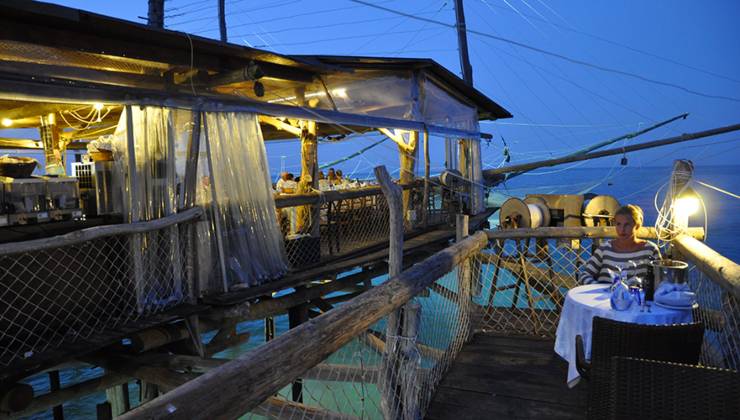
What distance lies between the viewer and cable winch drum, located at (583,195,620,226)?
10.8 meters

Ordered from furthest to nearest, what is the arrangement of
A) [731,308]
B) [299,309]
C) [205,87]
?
[299,309]
[205,87]
[731,308]

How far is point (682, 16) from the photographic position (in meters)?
151

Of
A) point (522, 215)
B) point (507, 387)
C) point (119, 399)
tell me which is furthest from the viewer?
point (522, 215)

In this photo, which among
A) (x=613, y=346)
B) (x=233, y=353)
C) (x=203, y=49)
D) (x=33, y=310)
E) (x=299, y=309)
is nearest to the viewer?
(x=613, y=346)

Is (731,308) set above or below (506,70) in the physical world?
below

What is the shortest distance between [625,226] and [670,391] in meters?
2.62

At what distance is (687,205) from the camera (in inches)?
189

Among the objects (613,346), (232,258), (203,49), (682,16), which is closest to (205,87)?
(203,49)

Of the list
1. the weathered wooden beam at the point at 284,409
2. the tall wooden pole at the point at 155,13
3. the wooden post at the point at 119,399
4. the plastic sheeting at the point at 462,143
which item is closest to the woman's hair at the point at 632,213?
the weathered wooden beam at the point at 284,409

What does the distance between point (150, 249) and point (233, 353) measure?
10.5 m

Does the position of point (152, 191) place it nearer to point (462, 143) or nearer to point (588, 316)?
point (588, 316)

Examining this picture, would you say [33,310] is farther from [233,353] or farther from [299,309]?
[233,353]

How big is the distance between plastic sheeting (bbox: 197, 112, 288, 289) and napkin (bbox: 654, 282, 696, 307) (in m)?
4.57

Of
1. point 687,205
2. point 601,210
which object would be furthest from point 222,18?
point 687,205
